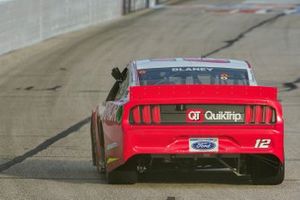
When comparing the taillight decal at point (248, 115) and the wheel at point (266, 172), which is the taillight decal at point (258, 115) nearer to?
the taillight decal at point (248, 115)

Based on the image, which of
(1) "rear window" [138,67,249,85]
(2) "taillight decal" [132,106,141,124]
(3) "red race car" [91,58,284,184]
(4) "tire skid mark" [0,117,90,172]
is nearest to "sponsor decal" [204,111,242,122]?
(3) "red race car" [91,58,284,184]

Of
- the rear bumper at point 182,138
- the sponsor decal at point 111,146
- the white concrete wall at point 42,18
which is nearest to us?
the rear bumper at point 182,138

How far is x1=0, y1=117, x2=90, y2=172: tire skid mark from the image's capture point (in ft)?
38.2

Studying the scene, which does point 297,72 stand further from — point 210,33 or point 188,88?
point 188,88

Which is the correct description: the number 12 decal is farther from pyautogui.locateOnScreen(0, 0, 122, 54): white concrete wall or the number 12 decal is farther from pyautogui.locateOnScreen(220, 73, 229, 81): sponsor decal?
pyautogui.locateOnScreen(0, 0, 122, 54): white concrete wall

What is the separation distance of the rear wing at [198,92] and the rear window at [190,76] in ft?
2.40

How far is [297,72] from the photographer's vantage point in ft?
80.5

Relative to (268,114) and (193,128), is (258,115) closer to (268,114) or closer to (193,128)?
(268,114)

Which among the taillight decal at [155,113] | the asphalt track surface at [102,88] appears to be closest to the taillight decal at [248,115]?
the asphalt track surface at [102,88]

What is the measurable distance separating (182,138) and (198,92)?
1.64 feet

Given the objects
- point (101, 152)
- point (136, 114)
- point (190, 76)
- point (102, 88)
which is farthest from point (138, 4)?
point (136, 114)

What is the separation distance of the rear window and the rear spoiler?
2.40ft

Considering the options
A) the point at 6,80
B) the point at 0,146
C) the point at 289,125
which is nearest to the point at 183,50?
the point at 6,80

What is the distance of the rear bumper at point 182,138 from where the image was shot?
901 centimetres
